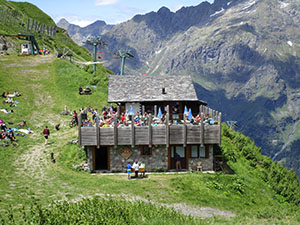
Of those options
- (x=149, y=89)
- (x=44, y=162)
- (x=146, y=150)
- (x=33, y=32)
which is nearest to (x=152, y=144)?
(x=146, y=150)

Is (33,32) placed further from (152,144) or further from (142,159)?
(152,144)

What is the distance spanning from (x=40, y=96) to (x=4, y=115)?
38.3 feet

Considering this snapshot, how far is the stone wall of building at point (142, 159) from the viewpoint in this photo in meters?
32.8

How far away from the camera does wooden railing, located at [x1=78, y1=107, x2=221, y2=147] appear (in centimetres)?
3203

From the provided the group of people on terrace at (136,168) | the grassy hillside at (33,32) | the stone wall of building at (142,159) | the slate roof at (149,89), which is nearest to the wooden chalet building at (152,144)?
the stone wall of building at (142,159)

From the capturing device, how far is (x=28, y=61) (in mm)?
72625

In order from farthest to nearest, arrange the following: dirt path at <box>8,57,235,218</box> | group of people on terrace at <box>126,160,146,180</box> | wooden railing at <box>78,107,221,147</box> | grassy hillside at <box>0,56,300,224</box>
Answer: wooden railing at <box>78,107,221,147</box>
group of people on terrace at <box>126,160,146,180</box>
dirt path at <box>8,57,235,218</box>
grassy hillside at <box>0,56,300,224</box>

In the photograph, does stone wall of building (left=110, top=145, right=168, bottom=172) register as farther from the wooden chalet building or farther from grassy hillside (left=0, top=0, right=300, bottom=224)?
grassy hillside (left=0, top=0, right=300, bottom=224)

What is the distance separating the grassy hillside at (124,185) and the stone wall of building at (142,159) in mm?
1601

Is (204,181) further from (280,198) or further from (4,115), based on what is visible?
(4,115)

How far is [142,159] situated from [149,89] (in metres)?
11.1

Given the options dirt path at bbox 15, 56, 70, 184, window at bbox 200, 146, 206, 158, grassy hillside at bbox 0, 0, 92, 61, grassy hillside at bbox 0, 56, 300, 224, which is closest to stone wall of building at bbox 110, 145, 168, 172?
grassy hillside at bbox 0, 56, 300, 224

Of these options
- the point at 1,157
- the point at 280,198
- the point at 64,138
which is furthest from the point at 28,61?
the point at 280,198

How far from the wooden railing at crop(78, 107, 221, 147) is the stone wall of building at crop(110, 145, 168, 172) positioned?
0.96 m
